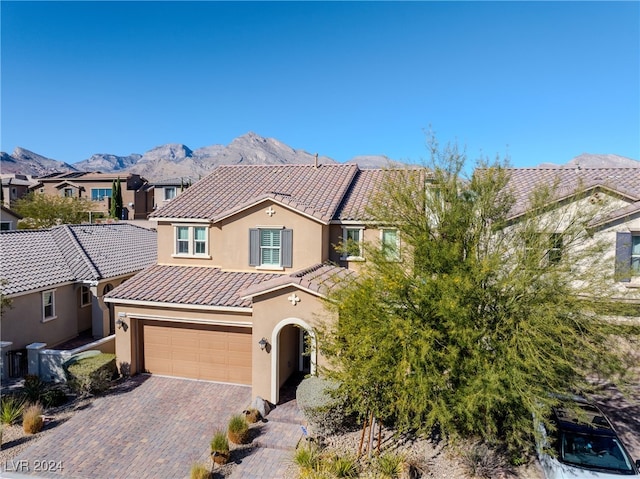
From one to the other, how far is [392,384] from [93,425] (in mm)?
9987

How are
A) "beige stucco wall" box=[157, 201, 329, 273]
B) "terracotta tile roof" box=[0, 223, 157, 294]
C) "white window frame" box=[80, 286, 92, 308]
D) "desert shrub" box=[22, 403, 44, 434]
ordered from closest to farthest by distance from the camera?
1. "desert shrub" box=[22, 403, 44, 434]
2. "beige stucco wall" box=[157, 201, 329, 273]
3. "terracotta tile roof" box=[0, 223, 157, 294]
4. "white window frame" box=[80, 286, 92, 308]

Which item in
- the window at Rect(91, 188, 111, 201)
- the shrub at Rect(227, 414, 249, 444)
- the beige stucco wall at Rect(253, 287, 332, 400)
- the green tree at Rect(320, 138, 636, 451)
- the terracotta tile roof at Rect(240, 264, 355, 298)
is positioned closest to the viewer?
the green tree at Rect(320, 138, 636, 451)

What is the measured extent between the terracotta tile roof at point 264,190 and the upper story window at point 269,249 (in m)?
1.46

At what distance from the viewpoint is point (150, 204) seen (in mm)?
64188

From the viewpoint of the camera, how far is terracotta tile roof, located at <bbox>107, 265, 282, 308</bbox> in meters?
16.8

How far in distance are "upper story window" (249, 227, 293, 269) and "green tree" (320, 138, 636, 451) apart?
7.53m

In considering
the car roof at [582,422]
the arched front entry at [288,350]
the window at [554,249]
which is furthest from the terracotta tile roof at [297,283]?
the car roof at [582,422]

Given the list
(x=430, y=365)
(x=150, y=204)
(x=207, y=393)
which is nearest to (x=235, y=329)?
(x=207, y=393)

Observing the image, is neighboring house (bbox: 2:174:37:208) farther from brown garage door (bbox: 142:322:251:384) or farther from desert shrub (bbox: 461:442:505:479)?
desert shrub (bbox: 461:442:505:479)

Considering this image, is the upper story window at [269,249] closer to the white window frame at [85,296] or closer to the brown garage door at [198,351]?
the brown garage door at [198,351]

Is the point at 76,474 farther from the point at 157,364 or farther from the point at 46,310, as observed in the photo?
the point at 46,310

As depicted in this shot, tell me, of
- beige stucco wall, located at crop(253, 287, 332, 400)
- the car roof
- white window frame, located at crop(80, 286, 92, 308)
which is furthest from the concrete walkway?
white window frame, located at crop(80, 286, 92, 308)

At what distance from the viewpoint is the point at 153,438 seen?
13016 mm

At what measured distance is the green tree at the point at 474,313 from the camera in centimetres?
991
